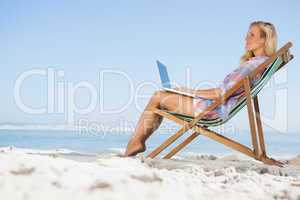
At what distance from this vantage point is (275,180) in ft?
10.7

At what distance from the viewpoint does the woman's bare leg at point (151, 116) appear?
4.40 meters

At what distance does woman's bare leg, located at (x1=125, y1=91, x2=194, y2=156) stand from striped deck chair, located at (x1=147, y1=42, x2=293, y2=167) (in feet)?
0.23

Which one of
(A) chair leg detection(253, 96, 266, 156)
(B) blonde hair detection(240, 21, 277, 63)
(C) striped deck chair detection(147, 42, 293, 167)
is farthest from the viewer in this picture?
(A) chair leg detection(253, 96, 266, 156)

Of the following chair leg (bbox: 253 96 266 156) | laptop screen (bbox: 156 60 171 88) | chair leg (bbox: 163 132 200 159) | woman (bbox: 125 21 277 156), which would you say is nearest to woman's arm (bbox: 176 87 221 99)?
woman (bbox: 125 21 277 156)

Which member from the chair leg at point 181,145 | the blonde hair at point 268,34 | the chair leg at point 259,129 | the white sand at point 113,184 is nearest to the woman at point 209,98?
the blonde hair at point 268,34

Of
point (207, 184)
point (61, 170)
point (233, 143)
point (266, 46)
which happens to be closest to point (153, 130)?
point (233, 143)

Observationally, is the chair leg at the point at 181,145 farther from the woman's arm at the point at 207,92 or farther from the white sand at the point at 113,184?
the white sand at the point at 113,184

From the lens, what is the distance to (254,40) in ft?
14.9

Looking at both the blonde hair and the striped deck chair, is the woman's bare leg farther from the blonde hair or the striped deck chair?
the blonde hair

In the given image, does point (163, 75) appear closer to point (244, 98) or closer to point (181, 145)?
point (181, 145)

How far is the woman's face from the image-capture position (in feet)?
14.8

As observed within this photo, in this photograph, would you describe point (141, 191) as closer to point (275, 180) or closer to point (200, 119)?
point (275, 180)

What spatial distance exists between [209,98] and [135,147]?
0.90 metres

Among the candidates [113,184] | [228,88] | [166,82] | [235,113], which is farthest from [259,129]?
[113,184]
